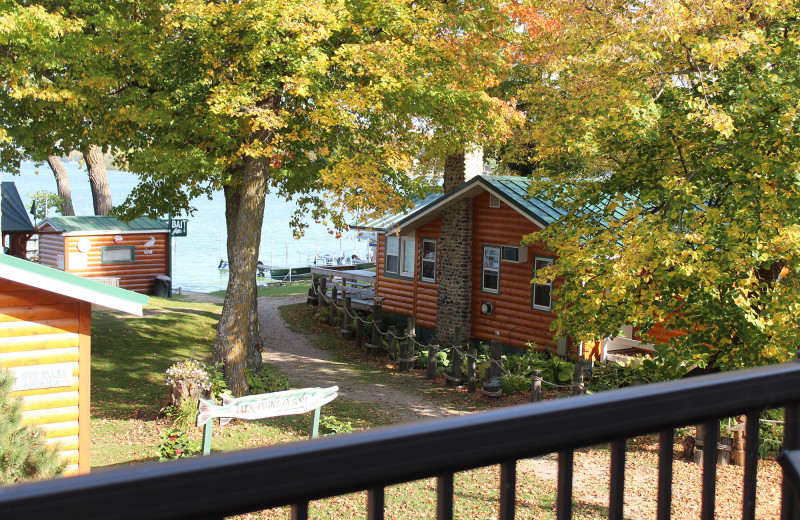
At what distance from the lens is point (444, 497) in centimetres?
107

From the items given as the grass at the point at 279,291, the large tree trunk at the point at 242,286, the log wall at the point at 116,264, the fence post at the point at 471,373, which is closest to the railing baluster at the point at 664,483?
the large tree trunk at the point at 242,286

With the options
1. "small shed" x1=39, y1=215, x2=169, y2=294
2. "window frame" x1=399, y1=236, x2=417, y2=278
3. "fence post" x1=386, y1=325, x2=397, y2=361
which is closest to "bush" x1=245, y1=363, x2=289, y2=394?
"fence post" x1=386, y1=325, x2=397, y2=361

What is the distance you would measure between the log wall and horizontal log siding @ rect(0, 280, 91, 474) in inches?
758

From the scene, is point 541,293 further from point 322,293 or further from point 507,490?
point 507,490

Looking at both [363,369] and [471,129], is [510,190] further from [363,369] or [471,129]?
[363,369]

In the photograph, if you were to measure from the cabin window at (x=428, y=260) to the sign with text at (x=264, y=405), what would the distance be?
11.8 metres

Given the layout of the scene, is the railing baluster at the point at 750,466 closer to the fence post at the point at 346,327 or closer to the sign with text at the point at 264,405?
the sign with text at the point at 264,405

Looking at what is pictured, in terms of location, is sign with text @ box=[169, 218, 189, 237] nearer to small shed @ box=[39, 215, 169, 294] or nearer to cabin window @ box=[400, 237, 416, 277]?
small shed @ box=[39, 215, 169, 294]

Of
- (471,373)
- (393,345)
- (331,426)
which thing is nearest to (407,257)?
(393,345)

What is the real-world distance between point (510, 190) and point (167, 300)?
1479 cm

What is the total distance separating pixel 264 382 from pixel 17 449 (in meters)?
9.06

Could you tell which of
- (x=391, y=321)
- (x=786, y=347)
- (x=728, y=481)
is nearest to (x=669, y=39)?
(x=786, y=347)

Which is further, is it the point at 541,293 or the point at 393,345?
the point at 393,345

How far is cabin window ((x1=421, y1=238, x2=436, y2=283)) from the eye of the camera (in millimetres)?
23938
